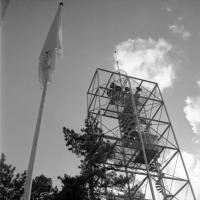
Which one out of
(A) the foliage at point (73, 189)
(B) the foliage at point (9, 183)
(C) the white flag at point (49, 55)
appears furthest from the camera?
(B) the foliage at point (9, 183)

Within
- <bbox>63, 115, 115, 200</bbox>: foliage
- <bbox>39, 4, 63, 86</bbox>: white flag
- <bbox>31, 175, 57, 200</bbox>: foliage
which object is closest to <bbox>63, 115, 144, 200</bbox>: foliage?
<bbox>63, 115, 115, 200</bbox>: foliage

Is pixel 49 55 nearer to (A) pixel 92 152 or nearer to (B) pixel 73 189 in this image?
(B) pixel 73 189

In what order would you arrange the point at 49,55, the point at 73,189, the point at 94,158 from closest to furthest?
the point at 49,55, the point at 73,189, the point at 94,158

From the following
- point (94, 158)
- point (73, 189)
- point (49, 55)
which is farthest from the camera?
point (94, 158)

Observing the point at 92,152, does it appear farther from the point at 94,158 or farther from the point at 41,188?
the point at 41,188

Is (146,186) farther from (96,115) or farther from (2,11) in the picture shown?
(2,11)

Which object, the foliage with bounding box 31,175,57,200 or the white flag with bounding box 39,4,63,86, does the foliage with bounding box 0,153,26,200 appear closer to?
the foliage with bounding box 31,175,57,200

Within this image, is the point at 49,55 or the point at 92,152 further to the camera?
the point at 92,152

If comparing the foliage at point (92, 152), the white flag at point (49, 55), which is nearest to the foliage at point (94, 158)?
the foliage at point (92, 152)

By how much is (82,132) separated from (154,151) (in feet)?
15.7

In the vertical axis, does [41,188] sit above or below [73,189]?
above

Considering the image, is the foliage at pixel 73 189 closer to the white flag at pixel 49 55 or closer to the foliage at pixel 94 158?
the foliage at pixel 94 158

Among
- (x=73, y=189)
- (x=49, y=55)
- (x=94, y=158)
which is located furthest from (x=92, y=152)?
(x=49, y=55)

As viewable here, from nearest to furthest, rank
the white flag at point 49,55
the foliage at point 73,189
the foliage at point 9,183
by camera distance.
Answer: the white flag at point 49,55, the foliage at point 73,189, the foliage at point 9,183
